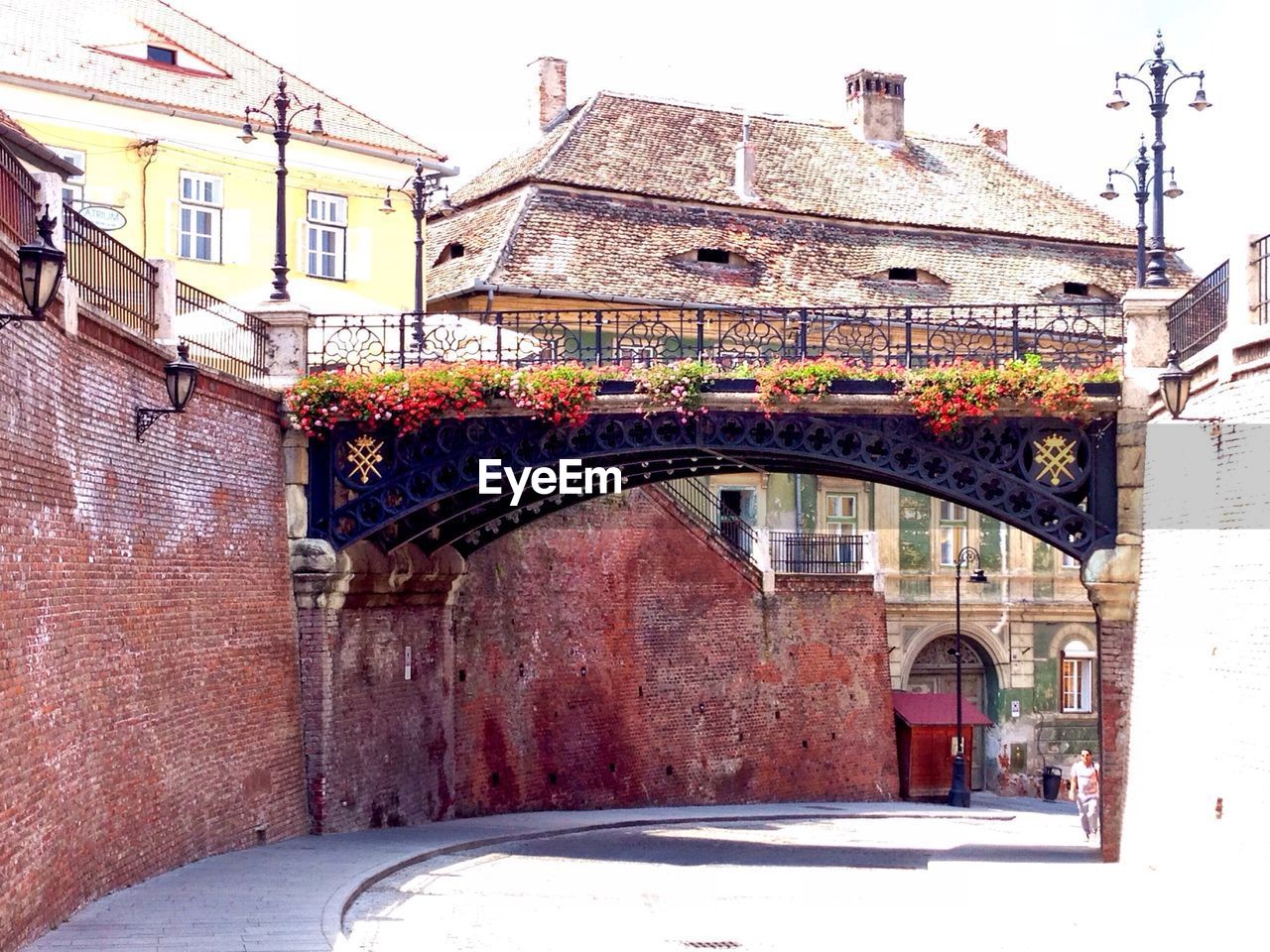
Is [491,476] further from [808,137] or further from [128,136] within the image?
[808,137]

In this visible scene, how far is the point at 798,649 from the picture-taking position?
3997 centimetres

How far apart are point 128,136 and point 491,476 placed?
11.9m

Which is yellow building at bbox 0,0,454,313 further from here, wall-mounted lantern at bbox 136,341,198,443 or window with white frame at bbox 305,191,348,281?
wall-mounted lantern at bbox 136,341,198,443

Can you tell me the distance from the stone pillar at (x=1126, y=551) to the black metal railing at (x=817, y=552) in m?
17.8

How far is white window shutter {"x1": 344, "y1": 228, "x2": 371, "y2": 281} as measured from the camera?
119ft

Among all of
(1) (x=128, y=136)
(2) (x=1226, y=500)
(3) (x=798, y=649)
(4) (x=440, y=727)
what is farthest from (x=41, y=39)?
(2) (x=1226, y=500)

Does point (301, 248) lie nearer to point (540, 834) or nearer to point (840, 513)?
point (540, 834)

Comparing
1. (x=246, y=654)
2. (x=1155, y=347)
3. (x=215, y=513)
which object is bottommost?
(x=246, y=654)

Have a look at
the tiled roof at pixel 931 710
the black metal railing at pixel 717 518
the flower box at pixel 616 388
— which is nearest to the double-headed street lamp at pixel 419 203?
the black metal railing at pixel 717 518

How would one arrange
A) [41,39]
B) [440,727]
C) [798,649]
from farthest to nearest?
1. [798,649]
2. [41,39]
3. [440,727]

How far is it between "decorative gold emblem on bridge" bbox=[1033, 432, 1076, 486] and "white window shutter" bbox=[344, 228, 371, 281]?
51.3 feet

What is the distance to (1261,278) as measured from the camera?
1923 centimetres

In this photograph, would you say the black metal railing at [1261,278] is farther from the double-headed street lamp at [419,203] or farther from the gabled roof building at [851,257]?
the gabled roof building at [851,257]

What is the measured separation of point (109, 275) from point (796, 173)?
2813cm
